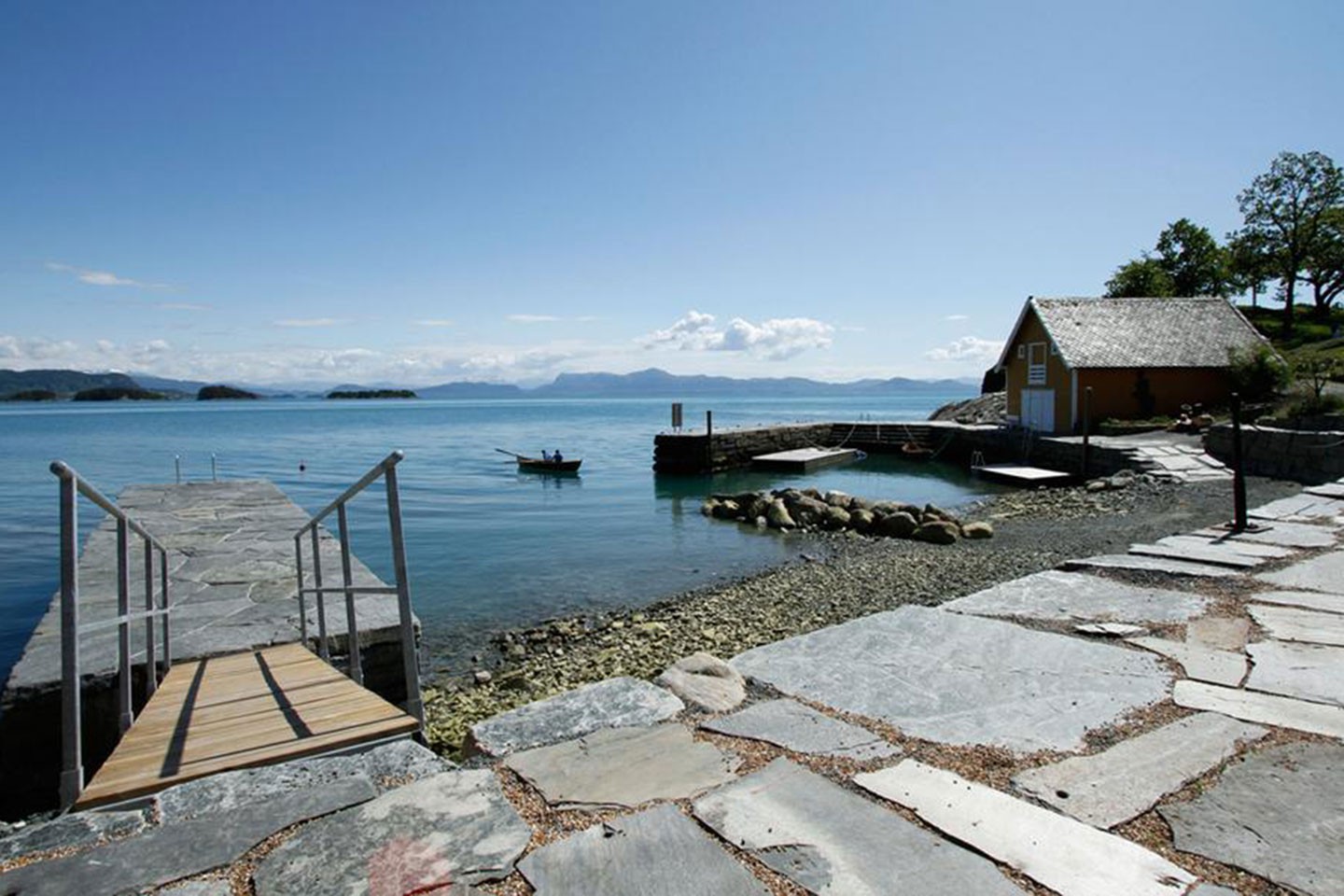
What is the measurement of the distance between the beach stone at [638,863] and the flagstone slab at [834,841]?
0.32 ft

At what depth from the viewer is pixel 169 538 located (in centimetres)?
1075

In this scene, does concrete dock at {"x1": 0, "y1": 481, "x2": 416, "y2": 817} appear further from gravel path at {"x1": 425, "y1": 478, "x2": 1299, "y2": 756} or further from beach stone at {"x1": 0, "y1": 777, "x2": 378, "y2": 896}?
beach stone at {"x1": 0, "y1": 777, "x2": 378, "y2": 896}

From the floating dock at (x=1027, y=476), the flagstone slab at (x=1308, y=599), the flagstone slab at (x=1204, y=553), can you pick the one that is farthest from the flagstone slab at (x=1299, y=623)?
the floating dock at (x=1027, y=476)

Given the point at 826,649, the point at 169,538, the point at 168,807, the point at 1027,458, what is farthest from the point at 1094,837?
the point at 1027,458

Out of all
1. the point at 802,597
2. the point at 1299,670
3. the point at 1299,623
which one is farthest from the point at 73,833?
the point at 802,597

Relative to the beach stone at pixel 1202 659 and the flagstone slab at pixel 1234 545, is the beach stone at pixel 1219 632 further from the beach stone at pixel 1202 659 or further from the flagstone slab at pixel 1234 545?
the flagstone slab at pixel 1234 545

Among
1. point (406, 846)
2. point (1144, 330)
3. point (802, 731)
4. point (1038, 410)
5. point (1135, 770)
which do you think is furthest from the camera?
point (1038, 410)

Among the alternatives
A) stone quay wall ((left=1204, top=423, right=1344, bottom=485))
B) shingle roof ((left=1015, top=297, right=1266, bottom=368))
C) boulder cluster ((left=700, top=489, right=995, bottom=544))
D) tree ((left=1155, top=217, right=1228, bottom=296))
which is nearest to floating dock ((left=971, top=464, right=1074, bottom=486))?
stone quay wall ((left=1204, top=423, right=1344, bottom=485))

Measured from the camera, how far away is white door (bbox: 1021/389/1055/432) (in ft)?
99.1

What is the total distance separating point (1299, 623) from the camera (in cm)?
432

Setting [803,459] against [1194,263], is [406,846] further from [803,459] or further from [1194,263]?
[1194,263]

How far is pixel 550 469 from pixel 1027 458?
18902mm

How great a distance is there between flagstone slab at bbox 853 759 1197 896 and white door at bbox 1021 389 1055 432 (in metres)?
30.6

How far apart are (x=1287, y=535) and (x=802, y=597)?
19.1 feet
